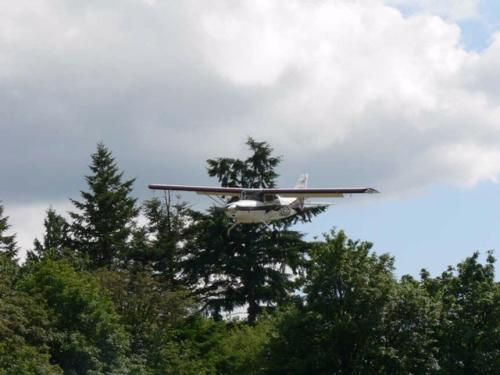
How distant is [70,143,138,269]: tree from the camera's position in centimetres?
7506

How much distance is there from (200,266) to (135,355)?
54.0 ft

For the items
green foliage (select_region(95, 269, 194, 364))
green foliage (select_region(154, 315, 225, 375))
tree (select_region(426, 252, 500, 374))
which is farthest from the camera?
green foliage (select_region(95, 269, 194, 364))

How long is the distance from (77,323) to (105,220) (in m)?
25.3

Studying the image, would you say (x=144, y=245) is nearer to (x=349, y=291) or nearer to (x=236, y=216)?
(x=236, y=216)

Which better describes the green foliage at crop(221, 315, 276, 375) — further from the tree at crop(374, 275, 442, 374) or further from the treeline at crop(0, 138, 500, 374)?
the tree at crop(374, 275, 442, 374)

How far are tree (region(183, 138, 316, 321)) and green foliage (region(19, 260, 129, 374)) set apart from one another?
19191mm

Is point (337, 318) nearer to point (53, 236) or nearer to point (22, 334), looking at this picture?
point (22, 334)

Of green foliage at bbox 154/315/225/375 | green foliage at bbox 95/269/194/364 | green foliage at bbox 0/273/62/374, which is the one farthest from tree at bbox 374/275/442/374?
green foliage at bbox 95/269/194/364

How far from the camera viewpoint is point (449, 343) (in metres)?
46.3

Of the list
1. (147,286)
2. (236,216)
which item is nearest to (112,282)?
(147,286)

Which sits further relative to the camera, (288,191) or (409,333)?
(288,191)

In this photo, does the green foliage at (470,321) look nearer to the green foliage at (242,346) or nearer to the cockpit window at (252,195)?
the green foliage at (242,346)

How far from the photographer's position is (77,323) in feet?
169

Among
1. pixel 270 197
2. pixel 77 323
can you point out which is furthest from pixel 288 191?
pixel 77 323
